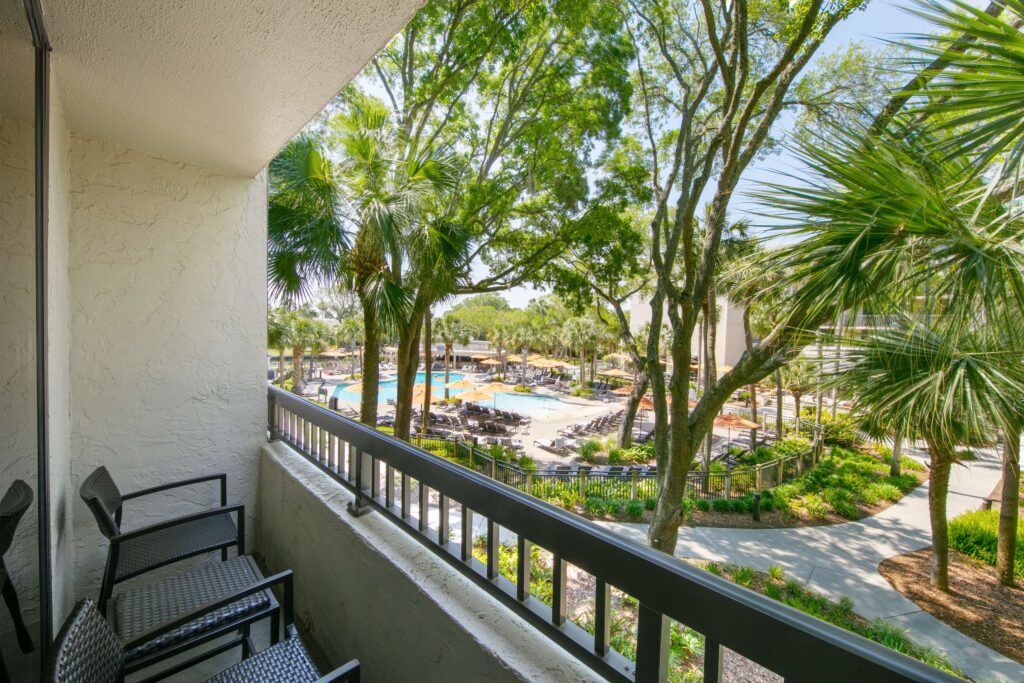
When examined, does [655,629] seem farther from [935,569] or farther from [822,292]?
[935,569]

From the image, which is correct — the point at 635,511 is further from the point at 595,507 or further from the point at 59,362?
the point at 59,362

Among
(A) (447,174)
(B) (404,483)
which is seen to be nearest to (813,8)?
(A) (447,174)

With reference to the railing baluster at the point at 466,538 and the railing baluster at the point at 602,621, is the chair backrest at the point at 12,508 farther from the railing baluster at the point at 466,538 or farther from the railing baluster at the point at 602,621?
the railing baluster at the point at 602,621

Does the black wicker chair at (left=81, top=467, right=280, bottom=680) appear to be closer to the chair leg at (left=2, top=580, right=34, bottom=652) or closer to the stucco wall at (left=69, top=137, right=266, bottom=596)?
the chair leg at (left=2, top=580, right=34, bottom=652)

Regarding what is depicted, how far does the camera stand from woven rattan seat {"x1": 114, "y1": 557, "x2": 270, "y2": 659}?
1523 millimetres

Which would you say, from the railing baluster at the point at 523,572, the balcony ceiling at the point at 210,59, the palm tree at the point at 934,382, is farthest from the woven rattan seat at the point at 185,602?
the palm tree at the point at 934,382

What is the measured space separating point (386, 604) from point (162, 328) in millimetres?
2235

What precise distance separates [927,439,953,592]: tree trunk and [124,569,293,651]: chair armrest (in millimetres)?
7194

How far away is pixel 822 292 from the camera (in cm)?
257

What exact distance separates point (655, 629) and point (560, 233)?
8.17 meters

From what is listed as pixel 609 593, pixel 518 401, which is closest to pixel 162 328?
pixel 609 593

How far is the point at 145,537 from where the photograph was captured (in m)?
2.18

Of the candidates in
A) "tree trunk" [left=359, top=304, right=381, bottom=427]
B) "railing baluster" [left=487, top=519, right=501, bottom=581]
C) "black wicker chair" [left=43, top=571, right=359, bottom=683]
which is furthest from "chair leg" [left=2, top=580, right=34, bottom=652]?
"tree trunk" [left=359, top=304, right=381, bottom=427]

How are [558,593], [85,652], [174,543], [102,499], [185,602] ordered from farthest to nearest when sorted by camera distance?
[174,543], [102,499], [185,602], [558,593], [85,652]
